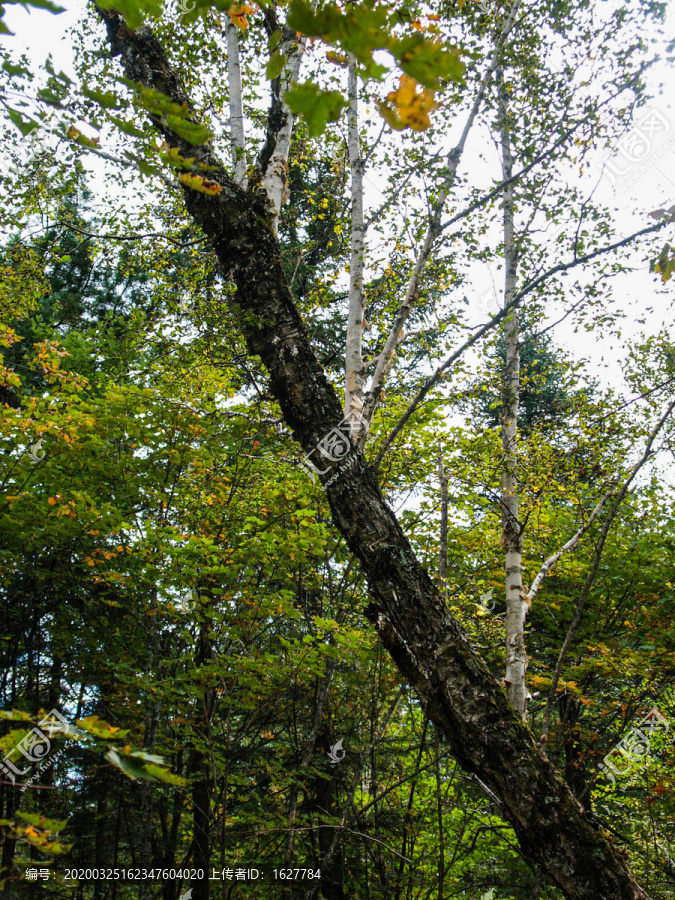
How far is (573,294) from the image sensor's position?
470cm

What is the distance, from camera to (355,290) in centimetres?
421

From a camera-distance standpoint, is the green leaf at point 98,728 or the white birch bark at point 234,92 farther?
the white birch bark at point 234,92

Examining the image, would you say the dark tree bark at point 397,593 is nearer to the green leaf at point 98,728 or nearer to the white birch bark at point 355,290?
the white birch bark at point 355,290

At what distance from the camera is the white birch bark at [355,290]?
3.51 m

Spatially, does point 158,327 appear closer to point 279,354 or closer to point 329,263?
point 279,354

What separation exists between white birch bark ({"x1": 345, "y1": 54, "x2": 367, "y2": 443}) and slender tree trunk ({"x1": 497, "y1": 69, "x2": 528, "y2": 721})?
Result: 3.67 ft

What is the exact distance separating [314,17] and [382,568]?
6.07ft

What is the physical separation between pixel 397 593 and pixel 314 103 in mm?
1797

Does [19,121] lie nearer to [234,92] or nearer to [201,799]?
[234,92]

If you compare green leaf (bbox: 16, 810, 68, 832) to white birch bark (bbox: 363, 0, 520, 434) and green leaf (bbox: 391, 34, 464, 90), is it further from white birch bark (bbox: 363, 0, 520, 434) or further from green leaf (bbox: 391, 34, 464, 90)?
white birch bark (bbox: 363, 0, 520, 434)

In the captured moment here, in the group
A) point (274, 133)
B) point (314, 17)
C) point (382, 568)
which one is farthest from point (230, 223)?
point (314, 17)

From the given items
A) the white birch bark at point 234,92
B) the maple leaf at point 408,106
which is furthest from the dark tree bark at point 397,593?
the white birch bark at point 234,92

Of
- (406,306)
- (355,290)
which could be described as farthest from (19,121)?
(355,290)

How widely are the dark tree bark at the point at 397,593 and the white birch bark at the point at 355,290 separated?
2.12 ft
